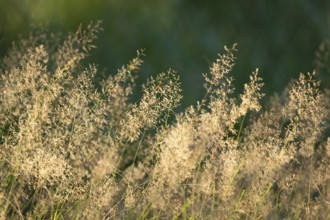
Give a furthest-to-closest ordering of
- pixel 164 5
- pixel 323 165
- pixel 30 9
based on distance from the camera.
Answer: pixel 164 5 → pixel 30 9 → pixel 323 165

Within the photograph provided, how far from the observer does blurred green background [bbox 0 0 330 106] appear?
3.73 meters

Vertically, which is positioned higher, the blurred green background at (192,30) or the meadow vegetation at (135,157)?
the blurred green background at (192,30)

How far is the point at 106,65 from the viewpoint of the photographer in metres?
3.79

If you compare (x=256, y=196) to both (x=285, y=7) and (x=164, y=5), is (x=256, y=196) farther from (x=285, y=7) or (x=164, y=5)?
(x=285, y=7)

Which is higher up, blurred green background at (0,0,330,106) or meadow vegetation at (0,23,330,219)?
blurred green background at (0,0,330,106)

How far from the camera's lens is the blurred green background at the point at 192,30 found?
3.73m

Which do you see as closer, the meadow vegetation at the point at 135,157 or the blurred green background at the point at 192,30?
the meadow vegetation at the point at 135,157

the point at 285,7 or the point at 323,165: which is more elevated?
the point at 285,7

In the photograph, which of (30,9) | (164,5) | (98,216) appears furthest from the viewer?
(164,5)

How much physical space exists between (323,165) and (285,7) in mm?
1746

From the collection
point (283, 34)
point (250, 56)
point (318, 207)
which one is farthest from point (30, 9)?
point (318, 207)

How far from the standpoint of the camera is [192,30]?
13.3ft

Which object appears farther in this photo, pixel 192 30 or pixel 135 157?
pixel 192 30

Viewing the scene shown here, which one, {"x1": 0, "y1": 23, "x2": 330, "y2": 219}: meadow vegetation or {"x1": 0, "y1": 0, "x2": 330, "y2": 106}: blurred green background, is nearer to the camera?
{"x1": 0, "y1": 23, "x2": 330, "y2": 219}: meadow vegetation
